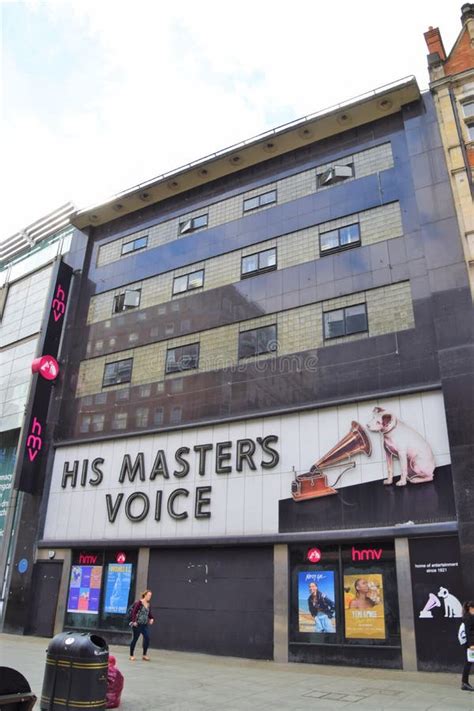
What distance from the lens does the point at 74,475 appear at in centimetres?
2336

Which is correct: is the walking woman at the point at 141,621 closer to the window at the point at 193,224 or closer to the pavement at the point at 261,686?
the pavement at the point at 261,686

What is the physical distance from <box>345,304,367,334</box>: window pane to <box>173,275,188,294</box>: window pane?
325 inches

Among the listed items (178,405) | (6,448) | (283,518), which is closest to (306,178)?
(178,405)

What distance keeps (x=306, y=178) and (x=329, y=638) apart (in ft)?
59.5

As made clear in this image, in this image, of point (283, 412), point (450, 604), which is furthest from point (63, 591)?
point (450, 604)

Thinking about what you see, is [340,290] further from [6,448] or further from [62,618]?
[6,448]

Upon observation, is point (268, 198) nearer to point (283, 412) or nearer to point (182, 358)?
point (182, 358)

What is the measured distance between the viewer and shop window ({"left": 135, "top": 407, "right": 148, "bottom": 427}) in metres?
22.9

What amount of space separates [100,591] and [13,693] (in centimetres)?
1695

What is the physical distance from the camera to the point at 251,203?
24.9 m

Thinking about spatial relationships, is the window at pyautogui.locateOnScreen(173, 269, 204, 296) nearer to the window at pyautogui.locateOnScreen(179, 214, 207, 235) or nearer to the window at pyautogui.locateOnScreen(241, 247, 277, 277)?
the window at pyautogui.locateOnScreen(241, 247, 277, 277)

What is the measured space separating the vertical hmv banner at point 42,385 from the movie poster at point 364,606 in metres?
14.9

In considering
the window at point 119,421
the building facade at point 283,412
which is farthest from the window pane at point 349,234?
the window at point 119,421

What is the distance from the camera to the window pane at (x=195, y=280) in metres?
24.5
